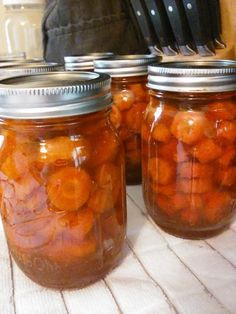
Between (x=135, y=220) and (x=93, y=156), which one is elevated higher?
(x=93, y=156)

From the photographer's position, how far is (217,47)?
2.02 ft

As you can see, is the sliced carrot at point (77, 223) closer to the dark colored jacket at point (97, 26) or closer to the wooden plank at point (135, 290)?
the wooden plank at point (135, 290)

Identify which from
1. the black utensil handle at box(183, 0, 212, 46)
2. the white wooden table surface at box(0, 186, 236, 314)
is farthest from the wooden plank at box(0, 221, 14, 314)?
the black utensil handle at box(183, 0, 212, 46)

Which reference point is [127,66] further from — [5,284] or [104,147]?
[5,284]

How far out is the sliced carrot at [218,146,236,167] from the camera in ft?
1.32

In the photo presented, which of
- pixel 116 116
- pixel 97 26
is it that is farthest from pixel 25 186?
pixel 97 26

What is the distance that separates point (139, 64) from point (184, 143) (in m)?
0.15

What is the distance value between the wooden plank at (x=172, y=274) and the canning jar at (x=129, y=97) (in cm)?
14

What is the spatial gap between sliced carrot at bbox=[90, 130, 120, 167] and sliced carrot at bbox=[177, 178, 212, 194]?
0.32ft

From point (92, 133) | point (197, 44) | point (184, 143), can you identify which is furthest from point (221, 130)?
point (197, 44)

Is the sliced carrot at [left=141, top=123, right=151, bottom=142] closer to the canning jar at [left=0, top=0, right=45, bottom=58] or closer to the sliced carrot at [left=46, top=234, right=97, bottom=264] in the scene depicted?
the sliced carrot at [left=46, top=234, right=97, bottom=264]

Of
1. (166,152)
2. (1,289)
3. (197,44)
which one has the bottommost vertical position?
(1,289)

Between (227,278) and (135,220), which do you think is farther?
(135,220)

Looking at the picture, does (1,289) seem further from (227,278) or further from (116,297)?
(227,278)
